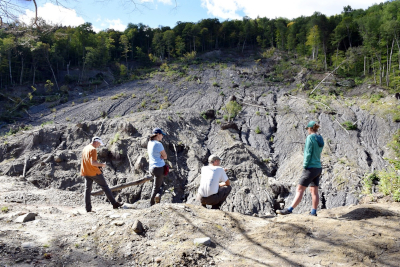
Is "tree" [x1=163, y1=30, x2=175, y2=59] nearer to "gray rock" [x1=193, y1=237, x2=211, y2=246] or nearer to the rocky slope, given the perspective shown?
the rocky slope

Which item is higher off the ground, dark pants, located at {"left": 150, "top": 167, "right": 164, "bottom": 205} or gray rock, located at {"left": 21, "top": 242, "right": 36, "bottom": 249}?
dark pants, located at {"left": 150, "top": 167, "right": 164, "bottom": 205}

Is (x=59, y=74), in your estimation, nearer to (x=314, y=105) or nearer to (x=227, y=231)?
(x=314, y=105)

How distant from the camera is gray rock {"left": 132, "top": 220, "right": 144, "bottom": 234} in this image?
3834mm

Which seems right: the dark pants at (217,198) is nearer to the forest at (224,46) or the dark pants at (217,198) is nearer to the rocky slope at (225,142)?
the rocky slope at (225,142)

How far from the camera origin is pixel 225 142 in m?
15.8

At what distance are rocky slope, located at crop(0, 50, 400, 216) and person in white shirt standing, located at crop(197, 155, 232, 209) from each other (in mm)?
5036

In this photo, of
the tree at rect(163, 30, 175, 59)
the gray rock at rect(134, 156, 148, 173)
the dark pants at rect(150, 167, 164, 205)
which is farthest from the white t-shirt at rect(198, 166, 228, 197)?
the tree at rect(163, 30, 175, 59)

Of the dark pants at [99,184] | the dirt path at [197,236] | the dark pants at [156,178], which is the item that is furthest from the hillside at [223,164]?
the dark pants at [156,178]

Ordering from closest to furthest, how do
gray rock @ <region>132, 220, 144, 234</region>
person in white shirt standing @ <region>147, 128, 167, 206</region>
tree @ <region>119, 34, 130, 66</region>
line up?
gray rock @ <region>132, 220, 144, 234</region> → person in white shirt standing @ <region>147, 128, 167, 206</region> → tree @ <region>119, 34, 130, 66</region>

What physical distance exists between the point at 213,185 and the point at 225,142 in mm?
10796

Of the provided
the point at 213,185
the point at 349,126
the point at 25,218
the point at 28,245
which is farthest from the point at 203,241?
the point at 349,126

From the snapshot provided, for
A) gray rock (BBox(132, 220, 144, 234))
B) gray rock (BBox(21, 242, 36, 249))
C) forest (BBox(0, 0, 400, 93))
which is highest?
forest (BBox(0, 0, 400, 93))

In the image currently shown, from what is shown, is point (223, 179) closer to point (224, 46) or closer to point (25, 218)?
point (25, 218)

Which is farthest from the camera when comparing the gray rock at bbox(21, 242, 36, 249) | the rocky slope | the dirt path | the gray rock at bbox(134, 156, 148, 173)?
the gray rock at bbox(134, 156, 148, 173)
